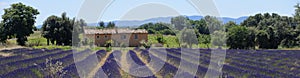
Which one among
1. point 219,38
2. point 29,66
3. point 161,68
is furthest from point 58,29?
point 29,66

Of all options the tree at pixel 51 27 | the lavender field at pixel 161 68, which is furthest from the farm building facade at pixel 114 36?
the lavender field at pixel 161 68

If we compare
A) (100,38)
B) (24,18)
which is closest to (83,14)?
(24,18)

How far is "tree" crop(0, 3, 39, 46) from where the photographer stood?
143ft

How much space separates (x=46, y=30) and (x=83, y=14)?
109ft

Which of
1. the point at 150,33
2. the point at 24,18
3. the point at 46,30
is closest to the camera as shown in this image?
the point at 24,18

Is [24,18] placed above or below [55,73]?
above

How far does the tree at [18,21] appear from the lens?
143 feet

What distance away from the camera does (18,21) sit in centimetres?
4353

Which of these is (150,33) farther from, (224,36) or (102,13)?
(102,13)

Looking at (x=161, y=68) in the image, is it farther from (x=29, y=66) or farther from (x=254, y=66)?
(x=29, y=66)

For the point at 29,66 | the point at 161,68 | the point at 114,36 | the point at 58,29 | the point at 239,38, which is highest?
the point at 58,29

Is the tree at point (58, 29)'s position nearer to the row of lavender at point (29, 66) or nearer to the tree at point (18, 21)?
the tree at point (18, 21)

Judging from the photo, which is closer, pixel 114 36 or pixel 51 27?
pixel 51 27

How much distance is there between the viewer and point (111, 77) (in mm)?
11992
